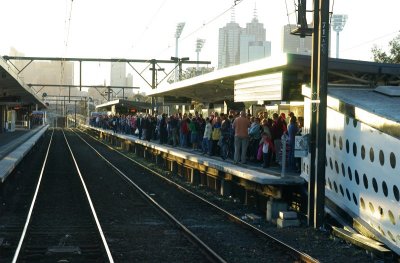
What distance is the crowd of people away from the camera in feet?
47.2

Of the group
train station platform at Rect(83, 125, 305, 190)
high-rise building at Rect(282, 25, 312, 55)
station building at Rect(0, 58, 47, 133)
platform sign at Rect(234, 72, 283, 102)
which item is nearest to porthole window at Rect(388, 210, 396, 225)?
train station platform at Rect(83, 125, 305, 190)

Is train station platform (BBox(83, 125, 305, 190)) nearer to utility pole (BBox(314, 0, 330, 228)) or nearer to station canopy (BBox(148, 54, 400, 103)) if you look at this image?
utility pole (BBox(314, 0, 330, 228))

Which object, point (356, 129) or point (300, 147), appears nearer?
point (356, 129)

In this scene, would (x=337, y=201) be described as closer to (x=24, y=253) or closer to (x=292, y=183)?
(x=292, y=183)

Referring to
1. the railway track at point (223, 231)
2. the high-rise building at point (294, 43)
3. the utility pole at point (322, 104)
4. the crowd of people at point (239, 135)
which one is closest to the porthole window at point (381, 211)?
the railway track at point (223, 231)

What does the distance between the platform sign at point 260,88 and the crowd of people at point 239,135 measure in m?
0.53

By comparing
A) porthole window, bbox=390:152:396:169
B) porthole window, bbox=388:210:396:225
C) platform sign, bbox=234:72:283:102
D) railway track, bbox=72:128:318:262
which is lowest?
railway track, bbox=72:128:318:262

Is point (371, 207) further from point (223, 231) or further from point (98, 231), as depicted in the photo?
point (98, 231)

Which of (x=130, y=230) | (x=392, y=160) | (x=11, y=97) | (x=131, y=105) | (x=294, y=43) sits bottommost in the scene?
(x=130, y=230)

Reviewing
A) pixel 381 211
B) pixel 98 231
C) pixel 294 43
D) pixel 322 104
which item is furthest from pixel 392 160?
pixel 294 43

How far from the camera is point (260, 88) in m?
14.6

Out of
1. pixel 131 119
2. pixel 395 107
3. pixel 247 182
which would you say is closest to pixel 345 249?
pixel 395 107

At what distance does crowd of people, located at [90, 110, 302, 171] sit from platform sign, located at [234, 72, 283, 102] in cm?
53

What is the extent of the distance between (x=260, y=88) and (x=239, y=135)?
133cm
